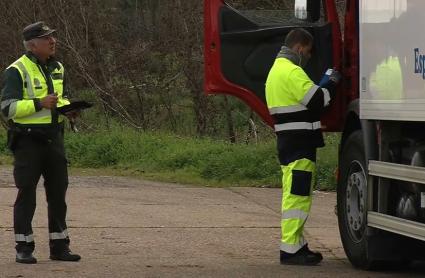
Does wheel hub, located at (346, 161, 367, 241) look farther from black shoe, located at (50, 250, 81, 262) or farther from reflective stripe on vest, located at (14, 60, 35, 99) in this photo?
reflective stripe on vest, located at (14, 60, 35, 99)

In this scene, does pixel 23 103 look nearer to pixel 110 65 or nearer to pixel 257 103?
pixel 257 103

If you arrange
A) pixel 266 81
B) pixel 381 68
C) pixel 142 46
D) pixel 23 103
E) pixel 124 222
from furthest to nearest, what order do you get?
pixel 142 46 < pixel 124 222 < pixel 266 81 < pixel 23 103 < pixel 381 68

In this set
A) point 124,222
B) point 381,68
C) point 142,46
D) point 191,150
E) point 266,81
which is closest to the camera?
point 381,68

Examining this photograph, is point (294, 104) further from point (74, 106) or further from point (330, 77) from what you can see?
point (74, 106)

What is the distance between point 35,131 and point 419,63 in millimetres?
3042

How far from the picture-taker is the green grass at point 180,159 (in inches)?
596

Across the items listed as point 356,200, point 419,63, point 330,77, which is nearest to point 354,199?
point 356,200

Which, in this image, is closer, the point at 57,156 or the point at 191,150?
the point at 57,156

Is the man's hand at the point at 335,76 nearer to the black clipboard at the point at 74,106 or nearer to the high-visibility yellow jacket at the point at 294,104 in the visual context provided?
the high-visibility yellow jacket at the point at 294,104

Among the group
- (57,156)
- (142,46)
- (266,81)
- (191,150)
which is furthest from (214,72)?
(142,46)

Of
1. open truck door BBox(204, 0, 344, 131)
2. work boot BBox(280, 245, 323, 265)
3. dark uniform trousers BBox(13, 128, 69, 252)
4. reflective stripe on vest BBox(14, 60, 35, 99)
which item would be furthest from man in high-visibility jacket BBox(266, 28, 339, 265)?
reflective stripe on vest BBox(14, 60, 35, 99)

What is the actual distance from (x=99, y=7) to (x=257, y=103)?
13.1 m

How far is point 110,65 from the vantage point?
70.2 feet

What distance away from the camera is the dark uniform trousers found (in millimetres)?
8445
